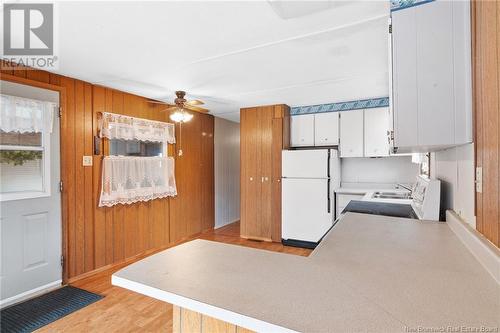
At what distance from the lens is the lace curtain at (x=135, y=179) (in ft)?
9.97

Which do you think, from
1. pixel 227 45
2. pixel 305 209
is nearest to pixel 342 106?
pixel 305 209

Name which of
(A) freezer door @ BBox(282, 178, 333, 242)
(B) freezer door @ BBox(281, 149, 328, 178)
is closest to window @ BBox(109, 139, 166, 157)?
(B) freezer door @ BBox(281, 149, 328, 178)

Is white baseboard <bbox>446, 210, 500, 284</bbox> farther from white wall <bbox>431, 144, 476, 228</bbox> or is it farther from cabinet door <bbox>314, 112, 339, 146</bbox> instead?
cabinet door <bbox>314, 112, 339, 146</bbox>

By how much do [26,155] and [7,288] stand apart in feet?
3.99

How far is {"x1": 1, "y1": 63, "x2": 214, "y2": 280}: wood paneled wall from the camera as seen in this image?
2.70 metres

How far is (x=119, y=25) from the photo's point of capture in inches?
67.5

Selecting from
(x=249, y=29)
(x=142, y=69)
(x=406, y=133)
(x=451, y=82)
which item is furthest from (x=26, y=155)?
(x=451, y=82)

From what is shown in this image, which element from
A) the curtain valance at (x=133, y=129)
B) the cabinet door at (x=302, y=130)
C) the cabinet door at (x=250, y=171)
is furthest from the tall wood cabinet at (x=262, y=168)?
the curtain valance at (x=133, y=129)

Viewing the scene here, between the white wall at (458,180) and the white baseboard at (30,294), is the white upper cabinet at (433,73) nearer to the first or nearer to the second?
the white wall at (458,180)

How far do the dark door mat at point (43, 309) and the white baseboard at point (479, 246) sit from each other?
2.86 metres

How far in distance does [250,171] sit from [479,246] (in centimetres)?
340

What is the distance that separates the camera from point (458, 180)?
146 centimetres

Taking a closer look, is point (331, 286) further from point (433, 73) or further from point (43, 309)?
point (43, 309)

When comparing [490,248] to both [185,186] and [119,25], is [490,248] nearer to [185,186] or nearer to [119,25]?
[119,25]
